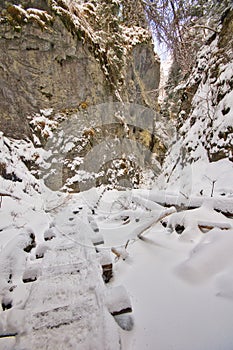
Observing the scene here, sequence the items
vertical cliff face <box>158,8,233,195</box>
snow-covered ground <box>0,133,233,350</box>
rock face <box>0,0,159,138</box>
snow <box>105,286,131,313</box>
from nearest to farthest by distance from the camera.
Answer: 1. snow-covered ground <box>0,133,233,350</box>
2. snow <box>105,286,131,313</box>
3. vertical cliff face <box>158,8,233,195</box>
4. rock face <box>0,0,159,138</box>

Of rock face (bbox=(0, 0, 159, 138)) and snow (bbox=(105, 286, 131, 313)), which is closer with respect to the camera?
snow (bbox=(105, 286, 131, 313))

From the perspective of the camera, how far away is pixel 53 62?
31.9ft

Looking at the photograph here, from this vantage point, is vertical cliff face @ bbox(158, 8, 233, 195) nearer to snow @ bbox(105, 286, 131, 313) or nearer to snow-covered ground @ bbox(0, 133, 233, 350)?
snow-covered ground @ bbox(0, 133, 233, 350)

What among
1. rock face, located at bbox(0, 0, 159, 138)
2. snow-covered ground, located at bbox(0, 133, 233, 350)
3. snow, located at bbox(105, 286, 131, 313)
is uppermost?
rock face, located at bbox(0, 0, 159, 138)

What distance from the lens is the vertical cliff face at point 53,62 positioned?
8648mm

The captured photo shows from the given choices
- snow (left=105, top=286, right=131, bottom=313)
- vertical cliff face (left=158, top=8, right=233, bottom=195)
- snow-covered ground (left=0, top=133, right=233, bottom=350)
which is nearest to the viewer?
snow-covered ground (left=0, top=133, right=233, bottom=350)

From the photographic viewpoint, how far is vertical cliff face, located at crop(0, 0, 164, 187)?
865 centimetres

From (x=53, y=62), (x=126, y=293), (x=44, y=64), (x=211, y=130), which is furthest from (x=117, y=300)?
(x=53, y=62)

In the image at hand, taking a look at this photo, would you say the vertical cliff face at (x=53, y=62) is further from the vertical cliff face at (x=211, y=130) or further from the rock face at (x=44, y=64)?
the vertical cliff face at (x=211, y=130)

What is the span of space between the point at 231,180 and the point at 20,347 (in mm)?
4376

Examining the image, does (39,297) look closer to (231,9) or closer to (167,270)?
(167,270)

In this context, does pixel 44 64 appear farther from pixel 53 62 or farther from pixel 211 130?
pixel 211 130

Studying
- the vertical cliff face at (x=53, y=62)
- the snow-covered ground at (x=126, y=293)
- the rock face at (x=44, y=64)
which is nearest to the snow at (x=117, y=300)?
the snow-covered ground at (x=126, y=293)

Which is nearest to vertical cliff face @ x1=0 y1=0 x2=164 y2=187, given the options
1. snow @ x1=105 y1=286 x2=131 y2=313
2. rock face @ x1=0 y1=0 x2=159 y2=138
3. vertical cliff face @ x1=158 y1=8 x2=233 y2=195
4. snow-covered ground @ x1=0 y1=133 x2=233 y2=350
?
rock face @ x1=0 y1=0 x2=159 y2=138
